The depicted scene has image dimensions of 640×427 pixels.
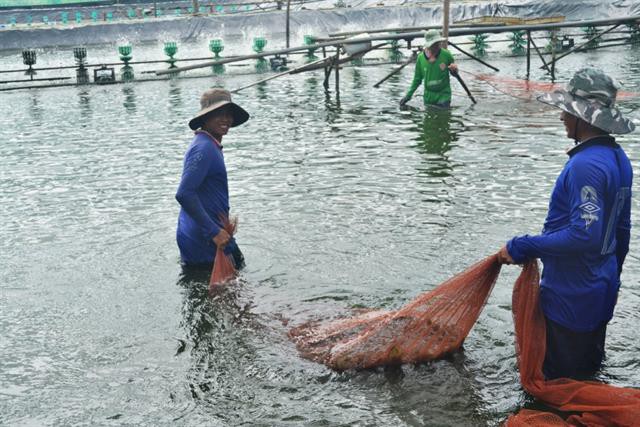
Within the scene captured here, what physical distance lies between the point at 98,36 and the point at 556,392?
3727cm

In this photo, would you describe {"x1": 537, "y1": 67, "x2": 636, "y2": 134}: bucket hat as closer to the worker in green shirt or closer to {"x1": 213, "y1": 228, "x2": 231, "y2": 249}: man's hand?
{"x1": 213, "y1": 228, "x2": 231, "y2": 249}: man's hand

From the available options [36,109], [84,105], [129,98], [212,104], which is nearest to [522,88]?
[129,98]

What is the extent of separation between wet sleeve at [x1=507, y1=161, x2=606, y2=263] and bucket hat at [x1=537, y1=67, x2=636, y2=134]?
27 centimetres

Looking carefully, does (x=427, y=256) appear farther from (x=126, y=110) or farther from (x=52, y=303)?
(x=126, y=110)

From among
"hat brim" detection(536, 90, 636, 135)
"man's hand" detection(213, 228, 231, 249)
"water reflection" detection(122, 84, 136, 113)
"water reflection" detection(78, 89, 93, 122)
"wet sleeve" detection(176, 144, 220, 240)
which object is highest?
"hat brim" detection(536, 90, 636, 135)

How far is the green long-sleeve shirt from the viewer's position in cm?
1435

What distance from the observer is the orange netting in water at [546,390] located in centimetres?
402

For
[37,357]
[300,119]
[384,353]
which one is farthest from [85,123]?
[384,353]

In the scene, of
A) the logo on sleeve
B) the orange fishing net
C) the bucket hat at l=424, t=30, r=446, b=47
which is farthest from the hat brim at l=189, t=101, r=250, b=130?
the bucket hat at l=424, t=30, r=446, b=47

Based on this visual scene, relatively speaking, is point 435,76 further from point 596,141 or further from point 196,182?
point 596,141

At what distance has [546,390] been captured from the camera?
444 cm

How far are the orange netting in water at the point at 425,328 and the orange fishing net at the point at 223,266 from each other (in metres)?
1.53

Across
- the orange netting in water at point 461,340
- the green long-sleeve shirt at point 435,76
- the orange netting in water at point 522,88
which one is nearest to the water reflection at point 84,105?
the green long-sleeve shirt at point 435,76

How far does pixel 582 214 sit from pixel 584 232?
0.31 ft
